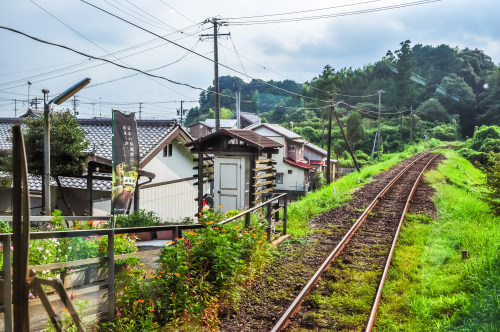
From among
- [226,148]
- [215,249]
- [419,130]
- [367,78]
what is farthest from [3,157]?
[367,78]

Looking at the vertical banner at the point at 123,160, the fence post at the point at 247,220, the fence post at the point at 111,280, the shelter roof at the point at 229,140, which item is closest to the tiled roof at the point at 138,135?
the shelter roof at the point at 229,140

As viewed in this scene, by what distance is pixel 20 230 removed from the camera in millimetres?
2273

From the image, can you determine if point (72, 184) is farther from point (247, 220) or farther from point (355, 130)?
point (355, 130)

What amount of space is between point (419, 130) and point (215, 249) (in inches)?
2395

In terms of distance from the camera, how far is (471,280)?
19.6ft

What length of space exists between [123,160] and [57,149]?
6821mm

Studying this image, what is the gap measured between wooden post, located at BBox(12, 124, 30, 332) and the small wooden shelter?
10240 mm

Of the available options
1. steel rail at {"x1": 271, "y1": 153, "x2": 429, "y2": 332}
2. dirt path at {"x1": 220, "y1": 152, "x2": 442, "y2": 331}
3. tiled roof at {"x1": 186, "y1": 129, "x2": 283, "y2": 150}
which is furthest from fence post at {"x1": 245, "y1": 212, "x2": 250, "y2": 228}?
tiled roof at {"x1": 186, "y1": 129, "x2": 283, "y2": 150}

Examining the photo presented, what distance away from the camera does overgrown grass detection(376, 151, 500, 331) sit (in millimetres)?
4881

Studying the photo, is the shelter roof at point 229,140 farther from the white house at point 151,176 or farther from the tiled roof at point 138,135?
the tiled roof at point 138,135

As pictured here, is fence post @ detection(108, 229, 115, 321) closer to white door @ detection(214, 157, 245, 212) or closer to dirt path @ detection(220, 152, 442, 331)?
dirt path @ detection(220, 152, 442, 331)

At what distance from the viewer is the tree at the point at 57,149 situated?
440 inches

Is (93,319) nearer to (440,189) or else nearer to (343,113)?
(440,189)

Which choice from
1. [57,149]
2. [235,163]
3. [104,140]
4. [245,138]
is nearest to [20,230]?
[57,149]
